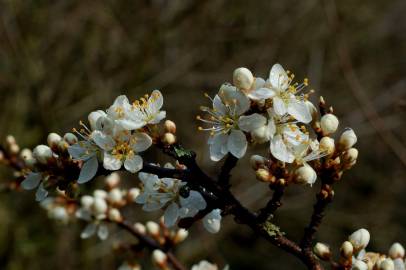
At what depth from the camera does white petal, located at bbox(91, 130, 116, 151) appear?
4.66 ft

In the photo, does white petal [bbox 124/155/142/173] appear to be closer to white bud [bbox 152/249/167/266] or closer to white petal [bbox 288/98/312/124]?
white petal [bbox 288/98/312/124]

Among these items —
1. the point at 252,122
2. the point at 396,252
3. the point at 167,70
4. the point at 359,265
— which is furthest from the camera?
the point at 167,70

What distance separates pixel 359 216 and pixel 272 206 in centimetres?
538

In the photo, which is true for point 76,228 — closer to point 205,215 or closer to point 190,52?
point 190,52

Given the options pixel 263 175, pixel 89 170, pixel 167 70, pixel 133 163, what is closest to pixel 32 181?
pixel 89 170

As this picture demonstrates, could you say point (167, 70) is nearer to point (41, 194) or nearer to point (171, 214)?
point (171, 214)

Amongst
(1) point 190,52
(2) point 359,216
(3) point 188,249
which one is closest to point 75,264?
(3) point 188,249

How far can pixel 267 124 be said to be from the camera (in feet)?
4.37

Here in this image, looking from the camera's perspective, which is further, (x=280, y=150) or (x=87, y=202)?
(x=87, y=202)

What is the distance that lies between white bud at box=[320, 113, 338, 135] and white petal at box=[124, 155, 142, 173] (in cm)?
54

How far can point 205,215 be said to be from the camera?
61.4 inches

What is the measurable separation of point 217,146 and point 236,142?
53mm

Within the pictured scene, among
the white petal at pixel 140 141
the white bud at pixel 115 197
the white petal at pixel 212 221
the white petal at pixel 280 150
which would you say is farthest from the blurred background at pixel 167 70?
the white petal at pixel 140 141

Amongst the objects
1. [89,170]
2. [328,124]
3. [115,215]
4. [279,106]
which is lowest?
[115,215]
